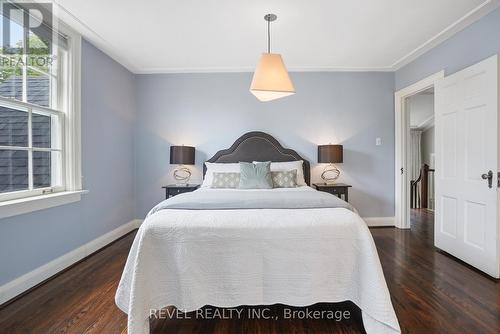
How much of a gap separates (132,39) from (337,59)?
2.67 meters

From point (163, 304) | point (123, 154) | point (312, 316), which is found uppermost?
point (123, 154)

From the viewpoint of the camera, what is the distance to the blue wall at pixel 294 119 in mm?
3949

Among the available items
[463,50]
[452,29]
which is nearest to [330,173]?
[463,50]

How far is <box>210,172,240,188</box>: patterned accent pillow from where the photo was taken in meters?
3.23

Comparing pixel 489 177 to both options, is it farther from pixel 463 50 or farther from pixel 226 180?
pixel 226 180

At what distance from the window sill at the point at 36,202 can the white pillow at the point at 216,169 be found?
4.74 ft

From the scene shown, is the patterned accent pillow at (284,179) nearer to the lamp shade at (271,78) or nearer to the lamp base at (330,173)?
the lamp base at (330,173)

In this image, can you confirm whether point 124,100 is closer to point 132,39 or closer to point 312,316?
point 132,39

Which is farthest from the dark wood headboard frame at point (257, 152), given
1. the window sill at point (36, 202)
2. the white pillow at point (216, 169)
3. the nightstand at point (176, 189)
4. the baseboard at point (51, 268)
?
the window sill at point (36, 202)

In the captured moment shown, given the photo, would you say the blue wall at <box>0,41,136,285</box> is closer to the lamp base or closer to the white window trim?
the white window trim

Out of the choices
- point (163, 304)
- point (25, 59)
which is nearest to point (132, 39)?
point (25, 59)

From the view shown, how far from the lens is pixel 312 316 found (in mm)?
1788

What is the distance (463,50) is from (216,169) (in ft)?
10.4

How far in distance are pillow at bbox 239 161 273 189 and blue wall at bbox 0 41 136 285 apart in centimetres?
177
